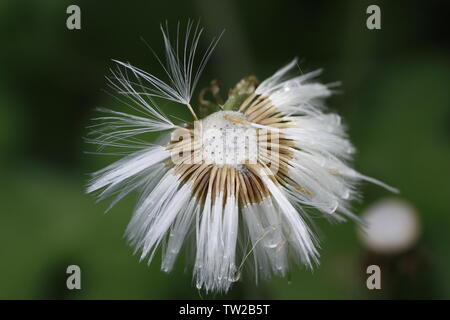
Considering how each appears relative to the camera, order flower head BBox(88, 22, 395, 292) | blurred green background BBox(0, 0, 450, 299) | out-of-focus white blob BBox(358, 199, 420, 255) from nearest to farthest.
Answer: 1. flower head BBox(88, 22, 395, 292)
2. out-of-focus white blob BBox(358, 199, 420, 255)
3. blurred green background BBox(0, 0, 450, 299)

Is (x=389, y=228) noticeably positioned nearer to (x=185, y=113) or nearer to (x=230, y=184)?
(x=185, y=113)

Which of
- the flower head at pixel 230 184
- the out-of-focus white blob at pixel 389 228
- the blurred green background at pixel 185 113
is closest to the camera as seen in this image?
the flower head at pixel 230 184

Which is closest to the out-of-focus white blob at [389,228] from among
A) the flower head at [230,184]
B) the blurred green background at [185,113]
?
the blurred green background at [185,113]

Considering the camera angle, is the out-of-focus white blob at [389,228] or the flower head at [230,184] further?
the out-of-focus white blob at [389,228]

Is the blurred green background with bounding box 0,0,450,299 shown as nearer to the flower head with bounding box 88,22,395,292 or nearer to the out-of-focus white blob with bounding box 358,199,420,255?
the out-of-focus white blob with bounding box 358,199,420,255

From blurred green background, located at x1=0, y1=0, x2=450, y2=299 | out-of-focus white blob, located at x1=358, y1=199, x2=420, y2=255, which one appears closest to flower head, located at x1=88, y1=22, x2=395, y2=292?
out-of-focus white blob, located at x1=358, y1=199, x2=420, y2=255

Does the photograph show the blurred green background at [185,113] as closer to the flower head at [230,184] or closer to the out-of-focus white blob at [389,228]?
the out-of-focus white blob at [389,228]
